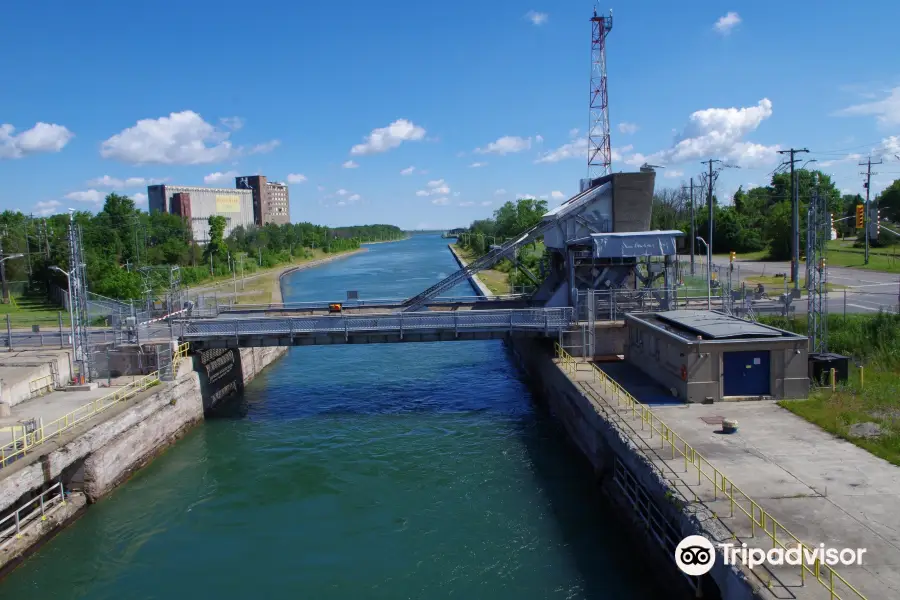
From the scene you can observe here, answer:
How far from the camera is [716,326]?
2317 centimetres

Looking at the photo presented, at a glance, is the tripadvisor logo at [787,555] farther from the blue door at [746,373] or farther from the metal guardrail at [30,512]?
the metal guardrail at [30,512]

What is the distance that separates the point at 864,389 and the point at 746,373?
4.20 m

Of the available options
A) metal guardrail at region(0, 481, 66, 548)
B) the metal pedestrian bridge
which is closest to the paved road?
the metal pedestrian bridge

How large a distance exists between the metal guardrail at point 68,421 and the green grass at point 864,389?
72.8 feet

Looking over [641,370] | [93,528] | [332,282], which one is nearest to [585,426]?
[641,370]

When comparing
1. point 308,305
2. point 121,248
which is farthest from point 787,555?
point 121,248

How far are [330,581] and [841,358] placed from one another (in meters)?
18.8

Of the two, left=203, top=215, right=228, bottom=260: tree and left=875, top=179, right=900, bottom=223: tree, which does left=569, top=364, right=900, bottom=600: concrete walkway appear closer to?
left=875, top=179, right=900, bottom=223: tree

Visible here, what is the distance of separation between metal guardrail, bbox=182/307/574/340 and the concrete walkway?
966 centimetres

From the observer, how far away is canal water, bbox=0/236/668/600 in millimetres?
16734

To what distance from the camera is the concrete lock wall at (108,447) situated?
60.0 feet

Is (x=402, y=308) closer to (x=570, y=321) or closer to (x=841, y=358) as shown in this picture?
(x=570, y=321)

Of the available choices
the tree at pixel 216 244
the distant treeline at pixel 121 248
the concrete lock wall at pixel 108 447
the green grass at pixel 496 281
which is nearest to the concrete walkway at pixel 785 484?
the concrete lock wall at pixel 108 447

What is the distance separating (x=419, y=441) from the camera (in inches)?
1059
